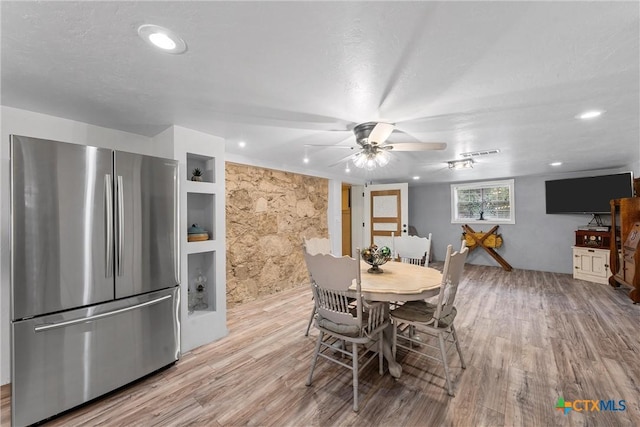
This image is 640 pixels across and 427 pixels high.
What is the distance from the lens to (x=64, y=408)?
1.66 m

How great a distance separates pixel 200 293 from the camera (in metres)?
2.82

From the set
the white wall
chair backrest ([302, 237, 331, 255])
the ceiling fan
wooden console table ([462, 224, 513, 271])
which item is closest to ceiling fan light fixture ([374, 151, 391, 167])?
the ceiling fan

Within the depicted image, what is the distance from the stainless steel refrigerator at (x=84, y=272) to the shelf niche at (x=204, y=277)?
0.57 meters

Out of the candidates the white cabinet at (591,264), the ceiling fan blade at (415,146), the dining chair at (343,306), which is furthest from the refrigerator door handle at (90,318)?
the white cabinet at (591,264)

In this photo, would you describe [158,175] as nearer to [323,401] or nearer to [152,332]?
[152,332]

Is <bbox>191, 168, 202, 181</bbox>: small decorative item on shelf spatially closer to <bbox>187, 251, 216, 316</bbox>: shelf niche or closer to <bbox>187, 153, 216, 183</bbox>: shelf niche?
<bbox>187, 153, 216, 183</bbox>: shelf niche

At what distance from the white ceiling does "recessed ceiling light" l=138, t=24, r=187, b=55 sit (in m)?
0.04

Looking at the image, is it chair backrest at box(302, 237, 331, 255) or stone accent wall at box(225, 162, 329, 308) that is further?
stone accent wall at box(225, 162, 329, 308)

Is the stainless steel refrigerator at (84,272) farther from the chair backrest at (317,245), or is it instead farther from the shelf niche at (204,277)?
the chair backrest at (317,245)

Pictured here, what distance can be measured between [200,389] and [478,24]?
9.22 feet

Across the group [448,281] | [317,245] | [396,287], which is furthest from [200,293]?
[448,281]

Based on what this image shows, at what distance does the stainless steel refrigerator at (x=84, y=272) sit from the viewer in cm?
154

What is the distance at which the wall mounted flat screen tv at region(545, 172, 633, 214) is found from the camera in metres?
4.45

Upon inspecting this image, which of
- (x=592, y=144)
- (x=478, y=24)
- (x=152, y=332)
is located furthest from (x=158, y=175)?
(x=592, y=144)
